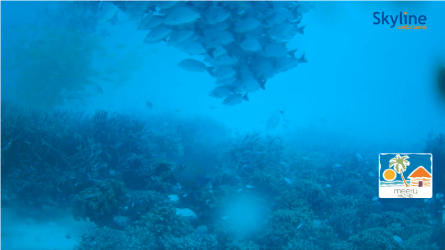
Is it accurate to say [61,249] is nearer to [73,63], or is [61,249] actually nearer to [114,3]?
[114,3]

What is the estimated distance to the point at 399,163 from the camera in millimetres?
3777

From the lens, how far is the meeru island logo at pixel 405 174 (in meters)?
3.77

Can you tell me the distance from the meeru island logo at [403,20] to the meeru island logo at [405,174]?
2.72 meters

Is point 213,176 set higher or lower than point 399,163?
lower

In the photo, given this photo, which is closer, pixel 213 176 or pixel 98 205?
pixel 98 205

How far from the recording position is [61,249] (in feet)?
9.84

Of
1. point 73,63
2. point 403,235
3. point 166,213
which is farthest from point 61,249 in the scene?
point 73,63

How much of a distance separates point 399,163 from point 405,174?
0.66 ft

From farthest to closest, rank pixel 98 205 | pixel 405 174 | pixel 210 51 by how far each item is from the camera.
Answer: pixel 210 51 < pixel 405 174 < pixel 98 205

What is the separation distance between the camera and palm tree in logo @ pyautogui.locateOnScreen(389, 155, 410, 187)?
3756 mm

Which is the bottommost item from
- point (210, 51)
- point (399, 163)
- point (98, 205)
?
point (98, 205)

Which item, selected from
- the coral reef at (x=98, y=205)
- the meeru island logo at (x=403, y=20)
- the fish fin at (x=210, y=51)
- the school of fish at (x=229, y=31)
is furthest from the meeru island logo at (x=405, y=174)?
the coral reef at (x=98, y=205)

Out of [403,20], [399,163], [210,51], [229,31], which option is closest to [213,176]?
[210,51]

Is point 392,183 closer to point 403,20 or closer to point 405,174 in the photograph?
point 405,174
